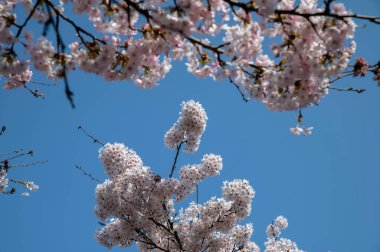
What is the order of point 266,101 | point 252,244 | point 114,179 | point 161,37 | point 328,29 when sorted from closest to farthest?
point 328,29, point 161,37, point 266,101, point 114,179, point 252,244

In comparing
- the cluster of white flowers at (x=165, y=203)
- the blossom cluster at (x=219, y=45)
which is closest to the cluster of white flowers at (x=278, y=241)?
the cluster of white flowers at (x=165, y=203)

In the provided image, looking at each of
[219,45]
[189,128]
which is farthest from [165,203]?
[219,45]

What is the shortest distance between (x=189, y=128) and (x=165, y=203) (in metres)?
2.24

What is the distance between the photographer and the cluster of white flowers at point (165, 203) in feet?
30.5

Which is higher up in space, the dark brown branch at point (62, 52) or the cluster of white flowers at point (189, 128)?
the cluster of white flowers at point (189, 128)

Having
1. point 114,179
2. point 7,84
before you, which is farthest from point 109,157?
point 7,84

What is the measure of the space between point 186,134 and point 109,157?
2.29 meters

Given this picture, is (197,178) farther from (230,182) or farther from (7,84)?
(7,84)

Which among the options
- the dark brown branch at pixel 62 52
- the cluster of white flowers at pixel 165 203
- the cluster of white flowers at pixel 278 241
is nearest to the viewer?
the dark brown branch at pixel 62 52

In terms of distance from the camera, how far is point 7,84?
739 cm

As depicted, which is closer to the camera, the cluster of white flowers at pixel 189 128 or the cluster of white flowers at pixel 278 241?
the cluster of white flowers at pixel 189 128

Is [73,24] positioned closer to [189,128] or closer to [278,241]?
[189,128]

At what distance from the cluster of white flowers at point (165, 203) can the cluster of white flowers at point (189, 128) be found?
0.09ft

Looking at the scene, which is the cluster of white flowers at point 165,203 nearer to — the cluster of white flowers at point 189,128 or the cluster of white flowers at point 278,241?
the cluster of white flowers at point 189,128
